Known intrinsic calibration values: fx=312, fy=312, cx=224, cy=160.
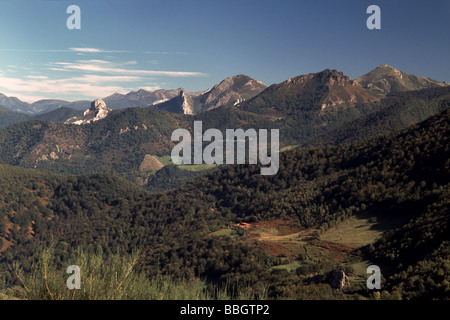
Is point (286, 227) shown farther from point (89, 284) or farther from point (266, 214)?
point (89, 284)

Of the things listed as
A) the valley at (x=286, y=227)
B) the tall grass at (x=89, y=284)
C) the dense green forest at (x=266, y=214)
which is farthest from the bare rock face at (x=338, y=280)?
the tall grass at (x=89, y=284)

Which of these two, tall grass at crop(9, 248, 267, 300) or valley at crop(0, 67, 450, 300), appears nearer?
tall grass at crop(9, 248, 267, 300)

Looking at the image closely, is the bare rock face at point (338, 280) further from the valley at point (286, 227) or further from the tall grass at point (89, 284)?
the tall grass at point (89, 284)

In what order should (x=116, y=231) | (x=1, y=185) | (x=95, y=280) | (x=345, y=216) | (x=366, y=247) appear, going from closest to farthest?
(x=95, y=280) < (x=366, y=247) < (x=345, y=216) < (x=116, y=231) < (x=1, y=185)

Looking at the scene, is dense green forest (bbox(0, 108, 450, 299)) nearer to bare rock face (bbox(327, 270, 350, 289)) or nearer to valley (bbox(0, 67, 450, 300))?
valley (bbox(0, 67, 450, 300))

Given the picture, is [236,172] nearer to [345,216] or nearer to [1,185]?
[345,216]

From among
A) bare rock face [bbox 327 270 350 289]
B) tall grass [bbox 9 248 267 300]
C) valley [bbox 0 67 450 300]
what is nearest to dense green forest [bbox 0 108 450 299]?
valley [bbox 0 67 450 300]
